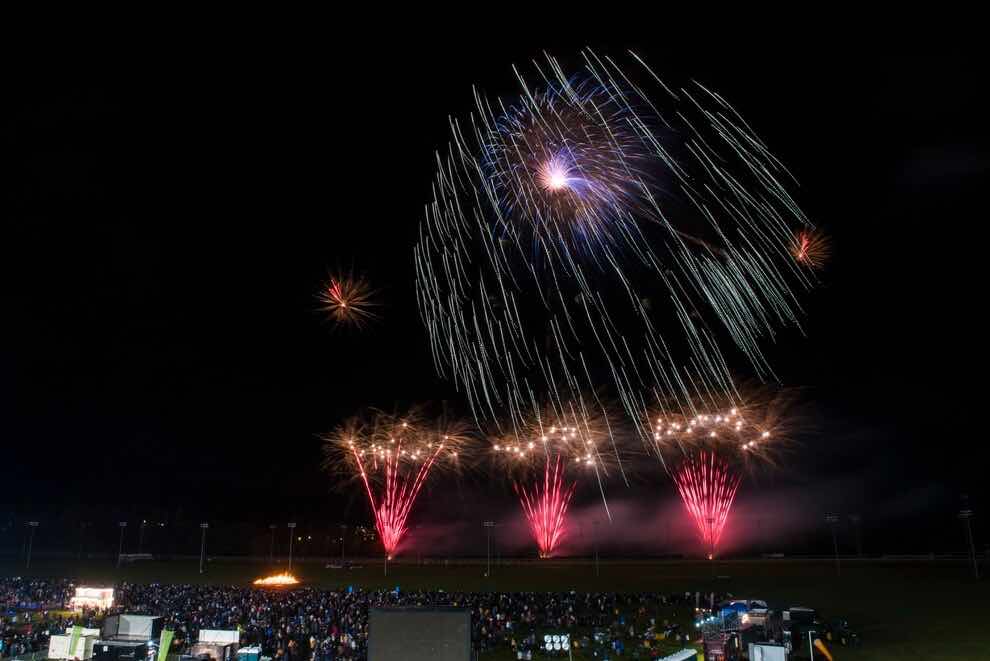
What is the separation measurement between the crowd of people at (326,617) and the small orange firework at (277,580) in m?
6.12

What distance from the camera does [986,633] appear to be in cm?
2842

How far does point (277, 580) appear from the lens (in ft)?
161

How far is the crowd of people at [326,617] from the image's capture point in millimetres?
24688

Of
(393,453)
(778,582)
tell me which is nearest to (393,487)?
(393,453)

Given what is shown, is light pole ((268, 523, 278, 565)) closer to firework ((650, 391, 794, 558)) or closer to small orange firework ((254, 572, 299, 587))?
small orange firework ((254, 572, 299, 587))

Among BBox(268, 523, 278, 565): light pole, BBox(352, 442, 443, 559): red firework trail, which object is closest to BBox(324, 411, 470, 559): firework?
BBox(352, 442, 443, 559): red firework trail

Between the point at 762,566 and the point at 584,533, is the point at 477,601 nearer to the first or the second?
the point at 762,566

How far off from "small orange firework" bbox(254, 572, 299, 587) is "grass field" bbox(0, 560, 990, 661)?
1.33 m

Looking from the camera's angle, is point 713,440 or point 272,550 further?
point 272,550

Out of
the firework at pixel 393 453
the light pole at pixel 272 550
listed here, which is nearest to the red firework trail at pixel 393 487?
the firework at pixel 393 453

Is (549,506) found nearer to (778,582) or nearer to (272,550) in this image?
(778,582)

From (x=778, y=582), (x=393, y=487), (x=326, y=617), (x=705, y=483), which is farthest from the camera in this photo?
(x=778, y=582)

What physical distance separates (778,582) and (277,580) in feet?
109

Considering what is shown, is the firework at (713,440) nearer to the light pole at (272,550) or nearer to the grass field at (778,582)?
the grass field at (778,582)
